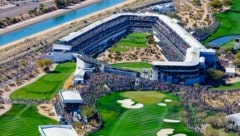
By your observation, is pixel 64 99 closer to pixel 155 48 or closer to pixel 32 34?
pixel 155 48

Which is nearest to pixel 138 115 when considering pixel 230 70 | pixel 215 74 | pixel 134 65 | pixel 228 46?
pixel 215 74

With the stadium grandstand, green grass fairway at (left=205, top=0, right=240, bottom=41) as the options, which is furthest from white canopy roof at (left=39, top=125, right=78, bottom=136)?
green grass fairway at (left=205, top=0, right=240, bottom=41)

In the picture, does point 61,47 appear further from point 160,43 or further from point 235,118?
point 235,118

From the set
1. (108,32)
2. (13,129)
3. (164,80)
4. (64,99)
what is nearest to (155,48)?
(108,32)

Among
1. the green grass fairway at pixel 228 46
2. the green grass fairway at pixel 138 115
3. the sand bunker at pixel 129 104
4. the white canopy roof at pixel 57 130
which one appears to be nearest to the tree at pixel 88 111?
the green grass fairway at pixel 138 115

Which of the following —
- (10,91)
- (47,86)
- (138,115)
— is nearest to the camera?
(138,115)

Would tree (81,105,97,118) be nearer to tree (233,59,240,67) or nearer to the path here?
the path

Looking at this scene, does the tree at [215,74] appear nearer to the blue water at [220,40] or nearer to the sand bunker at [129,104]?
the sand bunker at [129,104]
